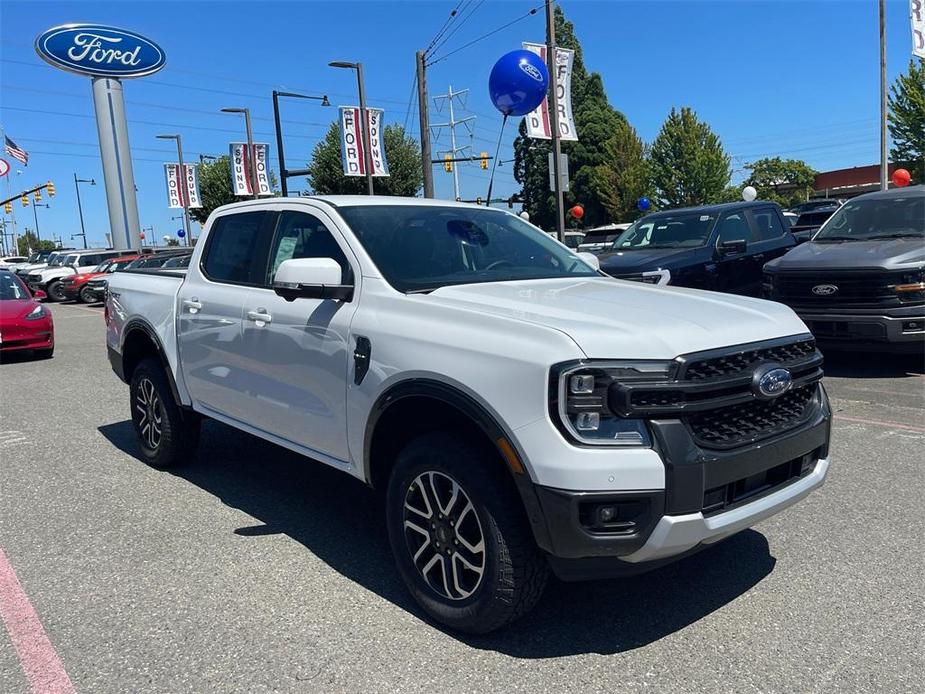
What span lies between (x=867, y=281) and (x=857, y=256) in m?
0.36

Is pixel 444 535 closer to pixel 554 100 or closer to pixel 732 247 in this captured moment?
pixel 732 247

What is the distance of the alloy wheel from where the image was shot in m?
2.96

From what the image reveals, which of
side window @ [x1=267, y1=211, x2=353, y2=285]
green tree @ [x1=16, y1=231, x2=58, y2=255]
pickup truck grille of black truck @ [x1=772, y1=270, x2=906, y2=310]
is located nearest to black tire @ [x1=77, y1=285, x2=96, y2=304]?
pickup truck grille of black truck @ [x1=772, y1=270, x2=906, y2=310]

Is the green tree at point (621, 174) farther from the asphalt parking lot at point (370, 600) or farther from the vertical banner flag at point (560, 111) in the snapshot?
the asphalt parking lot at point (370, 600)

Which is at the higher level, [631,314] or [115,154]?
[115,154]

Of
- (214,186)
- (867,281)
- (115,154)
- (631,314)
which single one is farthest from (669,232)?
(214,186)

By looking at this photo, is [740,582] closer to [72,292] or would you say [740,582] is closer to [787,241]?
[787,241]

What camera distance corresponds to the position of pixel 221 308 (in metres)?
4.54

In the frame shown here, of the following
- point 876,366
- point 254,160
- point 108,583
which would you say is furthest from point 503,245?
point 254,160

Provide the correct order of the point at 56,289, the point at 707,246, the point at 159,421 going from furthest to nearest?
the point at 56,289 → the point at 707,246 → the point at 159,421

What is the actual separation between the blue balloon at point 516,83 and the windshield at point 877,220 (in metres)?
5.30

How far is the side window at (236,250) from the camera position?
4508 millimetres

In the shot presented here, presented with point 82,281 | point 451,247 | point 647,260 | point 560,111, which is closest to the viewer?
point 451,247

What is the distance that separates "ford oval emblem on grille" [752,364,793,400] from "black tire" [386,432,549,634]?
101 cm
